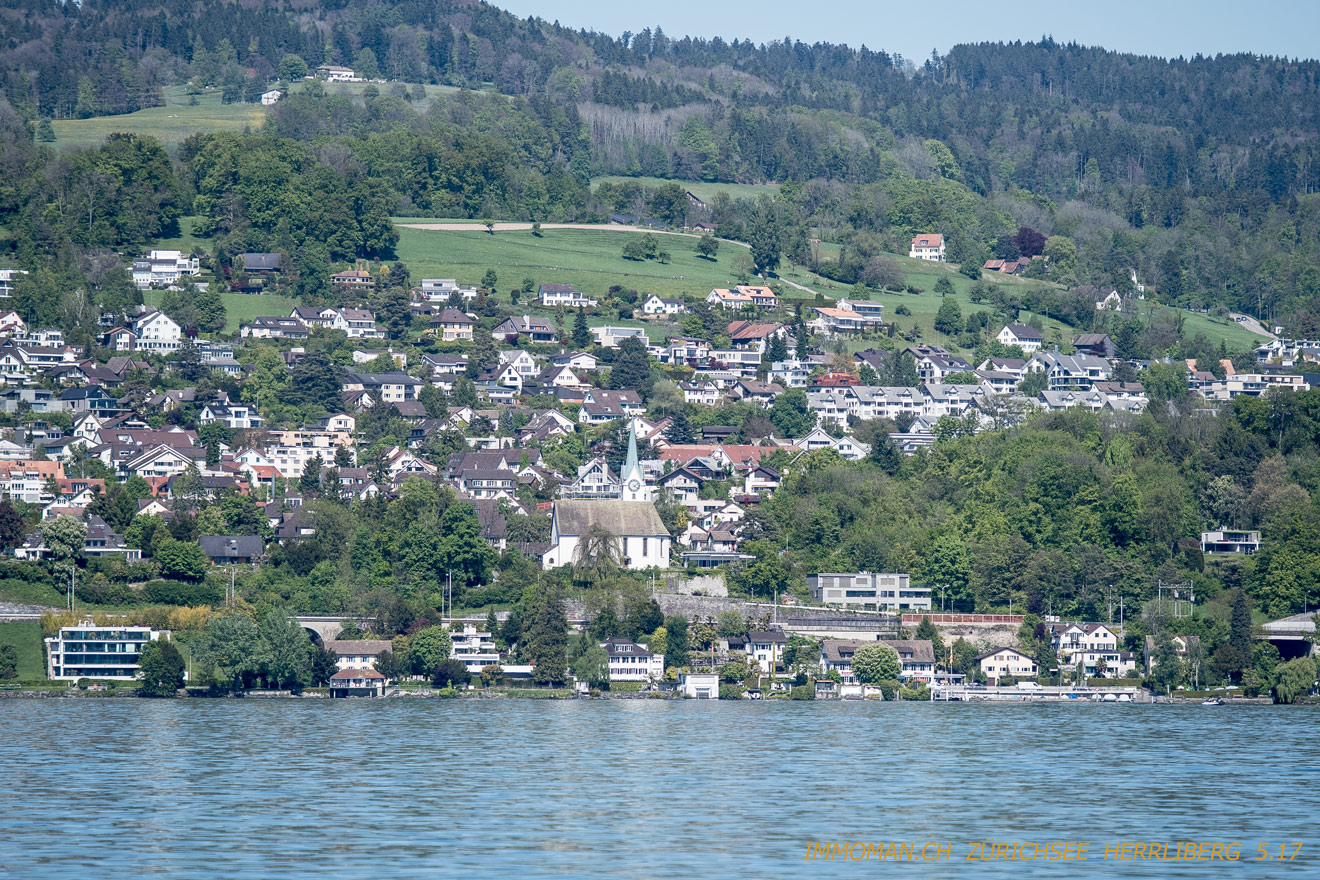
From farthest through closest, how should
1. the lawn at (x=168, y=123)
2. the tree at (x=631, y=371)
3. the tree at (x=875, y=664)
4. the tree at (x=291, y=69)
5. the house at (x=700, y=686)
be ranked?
1. the tree at (x=291, y=69)
2. the lawn at (x=168, y=123)
3. the tree at (x=631, y=371)
4. the tree at (x=875, y=664)
5. the house at (x=700, y=686)

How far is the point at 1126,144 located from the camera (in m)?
195

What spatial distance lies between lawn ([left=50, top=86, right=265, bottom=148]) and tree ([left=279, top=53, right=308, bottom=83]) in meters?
12.4

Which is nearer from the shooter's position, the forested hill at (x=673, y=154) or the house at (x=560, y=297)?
the house at (x=560, y=297)

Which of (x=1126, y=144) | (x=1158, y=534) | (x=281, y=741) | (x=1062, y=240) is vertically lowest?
(x=281, y=741)

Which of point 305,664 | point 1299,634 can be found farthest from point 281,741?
point 1299,634

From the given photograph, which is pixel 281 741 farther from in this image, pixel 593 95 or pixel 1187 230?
pixel 593 95

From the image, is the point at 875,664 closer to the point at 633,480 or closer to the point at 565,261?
the point at 633,480

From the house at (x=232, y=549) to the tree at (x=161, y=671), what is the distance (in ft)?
34.1

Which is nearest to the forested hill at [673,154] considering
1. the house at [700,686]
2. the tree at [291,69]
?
the tree at [291,69]

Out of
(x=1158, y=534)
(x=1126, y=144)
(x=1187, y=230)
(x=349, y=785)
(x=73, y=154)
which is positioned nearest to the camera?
(x=349, y=785)

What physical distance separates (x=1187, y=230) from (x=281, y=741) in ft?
414

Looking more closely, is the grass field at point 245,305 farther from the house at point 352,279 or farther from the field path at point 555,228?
the field path at point 555,228

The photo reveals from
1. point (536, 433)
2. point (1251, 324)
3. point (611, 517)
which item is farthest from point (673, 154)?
point (611, 517)

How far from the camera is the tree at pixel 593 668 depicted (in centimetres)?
6425
